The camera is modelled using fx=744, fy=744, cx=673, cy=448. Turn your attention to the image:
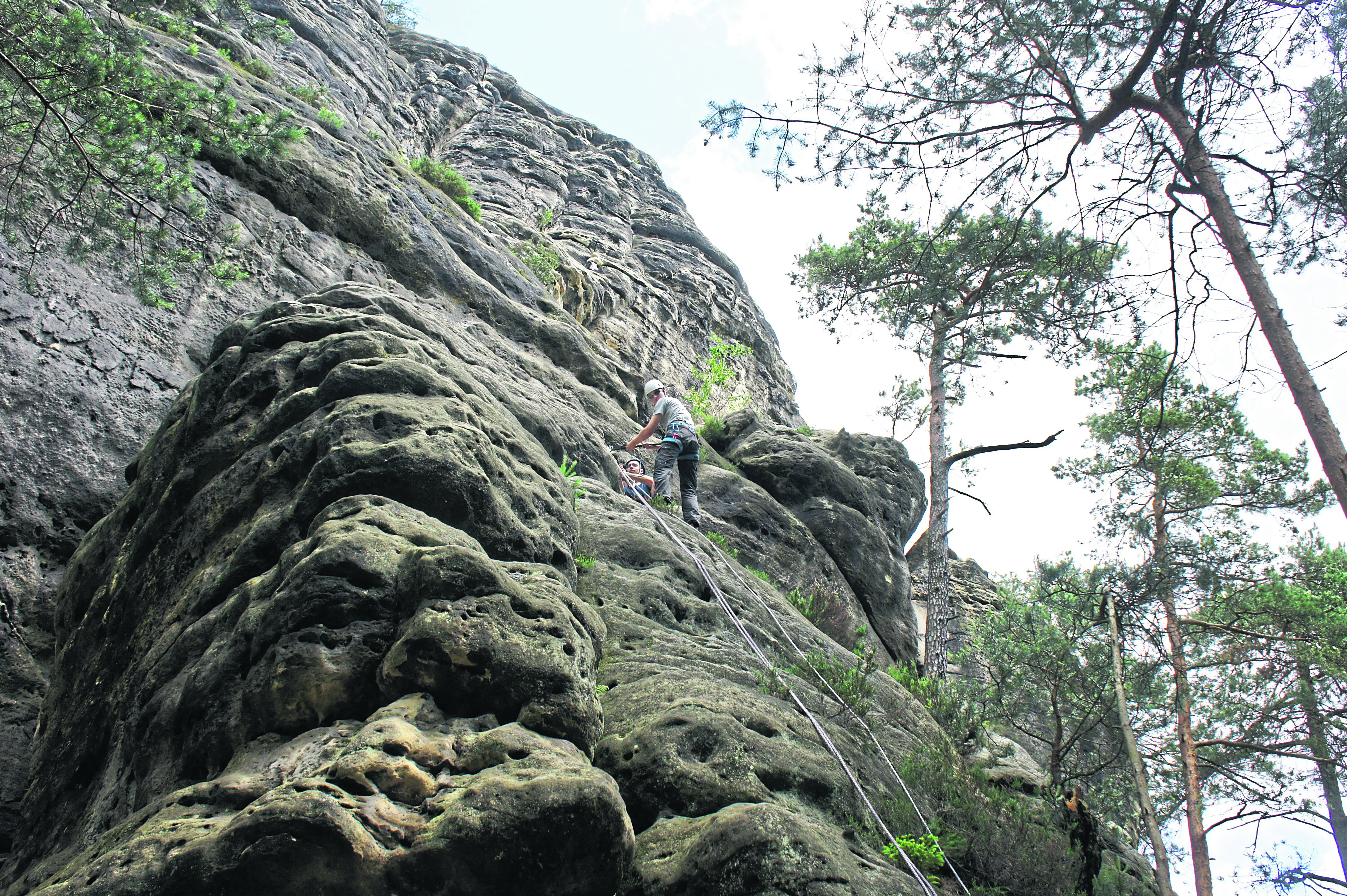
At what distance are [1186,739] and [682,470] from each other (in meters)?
9.44

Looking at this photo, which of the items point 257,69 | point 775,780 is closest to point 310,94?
point 257,69

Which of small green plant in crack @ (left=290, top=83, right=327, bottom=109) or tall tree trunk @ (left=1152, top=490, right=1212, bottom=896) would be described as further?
small green plant in crack @ (left=290, top=83, right=327, bottom=109)

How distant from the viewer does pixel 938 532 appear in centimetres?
1323

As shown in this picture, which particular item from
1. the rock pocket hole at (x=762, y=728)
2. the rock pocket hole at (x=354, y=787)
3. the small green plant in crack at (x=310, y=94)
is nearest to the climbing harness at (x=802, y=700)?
the rock pocket hole at (x=762, y=728)

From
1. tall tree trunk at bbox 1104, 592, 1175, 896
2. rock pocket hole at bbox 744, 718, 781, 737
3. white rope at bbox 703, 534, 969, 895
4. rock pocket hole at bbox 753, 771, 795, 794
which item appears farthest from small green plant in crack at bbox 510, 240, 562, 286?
rock pocket hole at bbox 753, 771, 795, 794

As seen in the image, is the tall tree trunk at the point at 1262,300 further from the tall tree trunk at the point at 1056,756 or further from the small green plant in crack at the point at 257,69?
the small green plant in crack at the point at 257,69

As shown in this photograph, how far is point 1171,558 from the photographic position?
1218cm

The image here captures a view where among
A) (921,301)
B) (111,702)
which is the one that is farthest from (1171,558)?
(111,702)

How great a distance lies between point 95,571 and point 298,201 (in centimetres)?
598

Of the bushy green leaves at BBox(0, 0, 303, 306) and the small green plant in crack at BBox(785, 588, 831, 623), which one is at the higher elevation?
the bushy green leaves at BBox(0, 0, 303, 306)

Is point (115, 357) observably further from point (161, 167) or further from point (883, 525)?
point (883, 525)

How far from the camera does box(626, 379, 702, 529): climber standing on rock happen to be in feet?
32.9

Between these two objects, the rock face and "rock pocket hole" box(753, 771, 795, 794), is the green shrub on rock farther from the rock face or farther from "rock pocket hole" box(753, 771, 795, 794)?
"rock pocket hole" box(753, 771, 795, 794)

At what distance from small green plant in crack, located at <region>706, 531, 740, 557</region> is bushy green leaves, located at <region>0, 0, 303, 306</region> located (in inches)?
253
